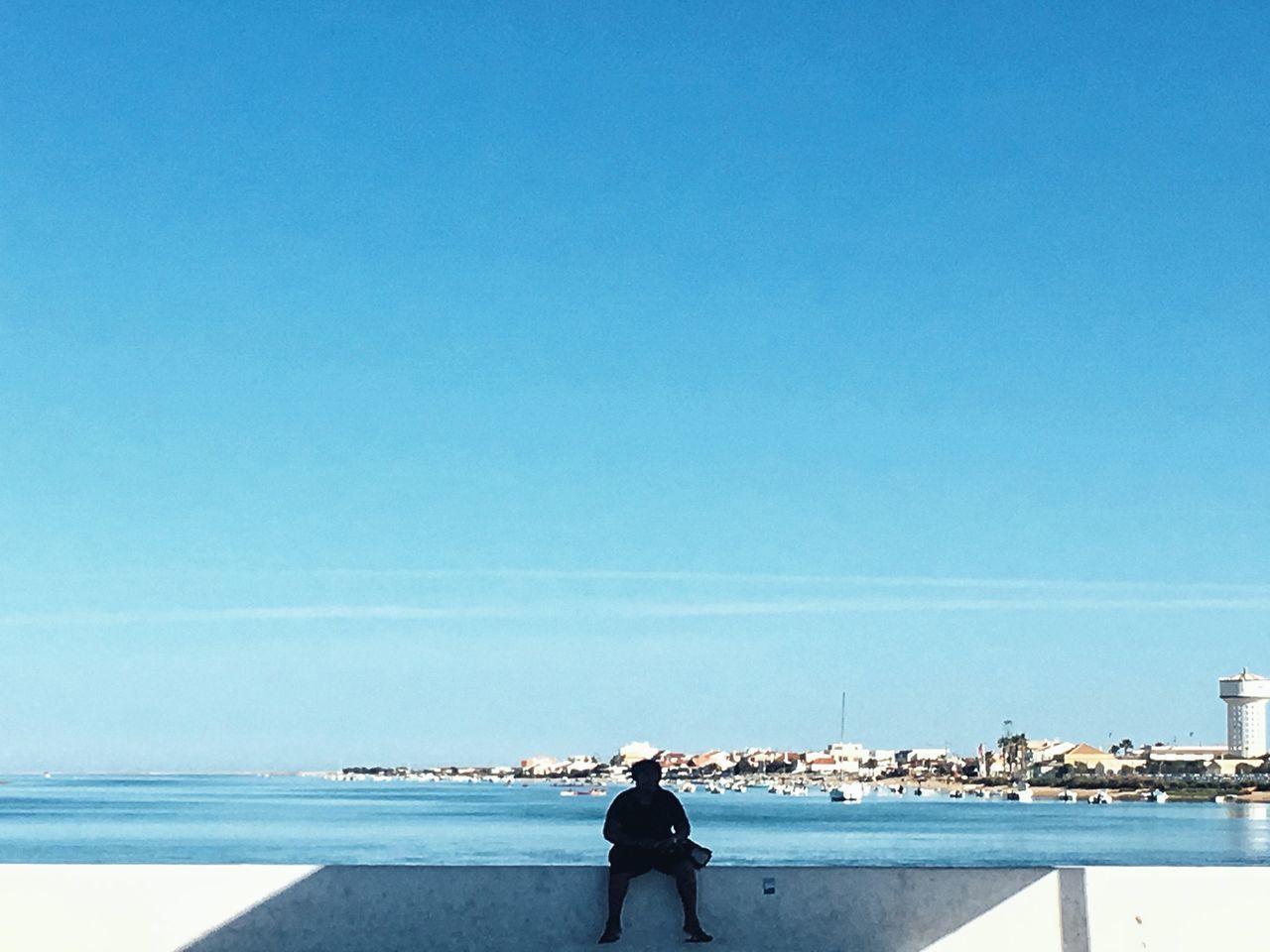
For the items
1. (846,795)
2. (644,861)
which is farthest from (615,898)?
(846,795)

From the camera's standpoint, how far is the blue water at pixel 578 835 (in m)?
55.1

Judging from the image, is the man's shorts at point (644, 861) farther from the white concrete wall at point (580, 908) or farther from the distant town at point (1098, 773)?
the distant town at point (1098, 773)

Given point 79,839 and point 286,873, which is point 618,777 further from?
point 286,873

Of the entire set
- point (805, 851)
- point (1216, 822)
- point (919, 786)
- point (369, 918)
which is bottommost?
point (369, 918)

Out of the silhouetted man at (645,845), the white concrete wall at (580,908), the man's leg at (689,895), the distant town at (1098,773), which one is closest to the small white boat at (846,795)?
the distant town at (1098,773)

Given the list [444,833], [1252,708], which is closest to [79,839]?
[444,833]

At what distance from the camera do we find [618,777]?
193 m

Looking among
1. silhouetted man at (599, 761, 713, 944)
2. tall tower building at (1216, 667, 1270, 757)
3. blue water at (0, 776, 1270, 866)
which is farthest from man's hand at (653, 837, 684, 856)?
tall tower building at (1216, 667, 1270, 757)

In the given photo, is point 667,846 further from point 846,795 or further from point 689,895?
point 846,795

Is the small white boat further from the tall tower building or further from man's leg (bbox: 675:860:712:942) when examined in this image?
man's leg (bbox: 675:860:712:942)

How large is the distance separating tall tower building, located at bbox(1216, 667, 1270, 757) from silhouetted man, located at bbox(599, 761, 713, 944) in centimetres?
17664

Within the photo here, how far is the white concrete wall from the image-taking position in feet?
27.2

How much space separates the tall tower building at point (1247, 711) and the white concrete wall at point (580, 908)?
17569 cm

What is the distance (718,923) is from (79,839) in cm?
6629
